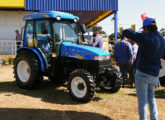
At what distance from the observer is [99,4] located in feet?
42.5

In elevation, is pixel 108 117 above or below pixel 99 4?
below

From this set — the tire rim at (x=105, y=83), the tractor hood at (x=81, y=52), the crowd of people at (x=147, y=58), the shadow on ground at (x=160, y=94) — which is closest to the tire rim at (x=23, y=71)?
the tractor hood at (x=81, y=52)

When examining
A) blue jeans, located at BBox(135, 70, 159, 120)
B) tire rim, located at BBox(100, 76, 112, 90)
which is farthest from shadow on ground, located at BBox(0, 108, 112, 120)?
tire rim, located at BBox(100, 76, 112, 90)

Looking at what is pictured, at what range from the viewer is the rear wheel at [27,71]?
5.34 m

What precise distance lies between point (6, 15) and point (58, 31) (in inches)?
371

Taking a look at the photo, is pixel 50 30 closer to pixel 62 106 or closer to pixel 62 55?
pixel 62 55

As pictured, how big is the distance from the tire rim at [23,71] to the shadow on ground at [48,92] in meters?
0.34

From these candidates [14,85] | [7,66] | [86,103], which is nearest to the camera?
[86,103]

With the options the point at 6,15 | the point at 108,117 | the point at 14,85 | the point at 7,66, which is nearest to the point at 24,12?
the point at 6,15

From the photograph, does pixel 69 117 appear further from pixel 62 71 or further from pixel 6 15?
pixel 6 15

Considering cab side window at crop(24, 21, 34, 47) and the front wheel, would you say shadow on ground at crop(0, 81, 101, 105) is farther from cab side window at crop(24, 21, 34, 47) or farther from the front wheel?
cab side window at crop(24, 21, 34, 47)

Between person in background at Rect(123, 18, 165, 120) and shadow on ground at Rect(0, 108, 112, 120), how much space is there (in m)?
1.07

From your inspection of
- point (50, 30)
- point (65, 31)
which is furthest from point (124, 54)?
point (50, 30)

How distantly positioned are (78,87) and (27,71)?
2.02 m
